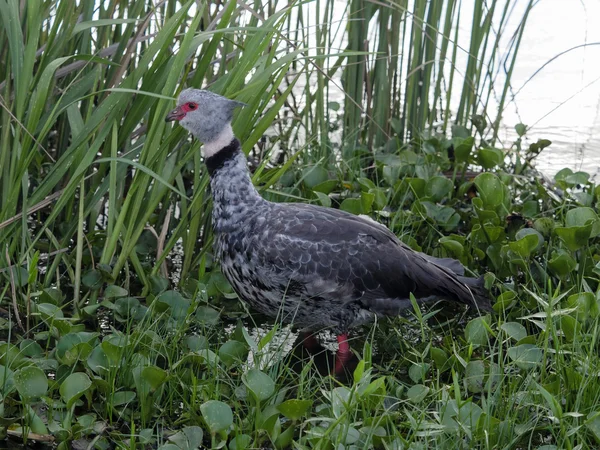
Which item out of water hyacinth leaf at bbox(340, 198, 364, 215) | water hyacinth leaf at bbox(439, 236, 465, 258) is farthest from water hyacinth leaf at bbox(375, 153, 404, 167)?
water hyacinth leaf at bbox(439, 236, 465, 258)

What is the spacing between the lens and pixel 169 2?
435 centimetres

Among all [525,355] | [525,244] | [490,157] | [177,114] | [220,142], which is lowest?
[525,355]

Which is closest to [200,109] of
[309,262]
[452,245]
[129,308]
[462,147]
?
[309,262]

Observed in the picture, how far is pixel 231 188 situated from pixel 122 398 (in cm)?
102

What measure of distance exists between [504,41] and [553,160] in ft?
4.99

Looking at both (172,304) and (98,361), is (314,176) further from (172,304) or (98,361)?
(98,361)

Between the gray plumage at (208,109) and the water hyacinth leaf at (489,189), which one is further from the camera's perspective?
the water hyacinth leaf at (489,189)

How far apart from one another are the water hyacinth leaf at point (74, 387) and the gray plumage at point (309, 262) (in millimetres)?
866

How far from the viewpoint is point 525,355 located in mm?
3168

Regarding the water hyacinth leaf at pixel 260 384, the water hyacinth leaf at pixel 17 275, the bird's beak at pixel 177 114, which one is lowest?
the water hyacinth leaf at pixel 260 384

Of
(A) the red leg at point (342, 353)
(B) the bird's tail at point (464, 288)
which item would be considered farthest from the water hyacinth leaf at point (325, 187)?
(A) the red leg at point (342, 353)

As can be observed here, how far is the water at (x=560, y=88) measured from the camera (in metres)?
5.99

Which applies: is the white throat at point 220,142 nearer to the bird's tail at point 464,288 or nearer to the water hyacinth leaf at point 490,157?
the bird's tail at point 464,288

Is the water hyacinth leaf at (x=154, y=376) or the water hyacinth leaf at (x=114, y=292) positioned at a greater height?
the water hyacinth leaf at (x=114, y=292)
